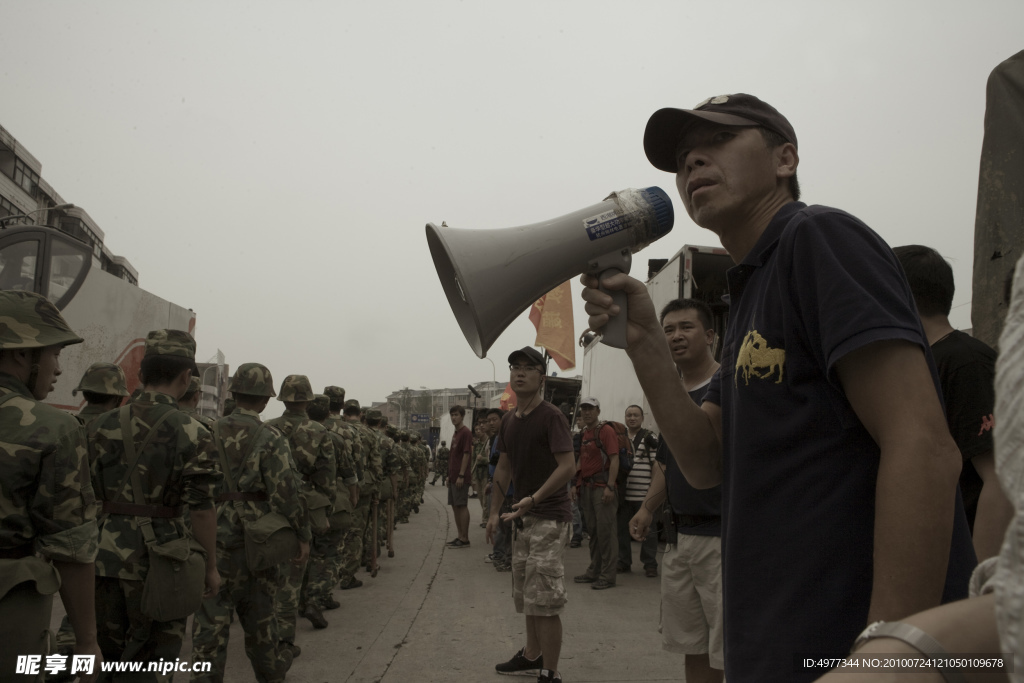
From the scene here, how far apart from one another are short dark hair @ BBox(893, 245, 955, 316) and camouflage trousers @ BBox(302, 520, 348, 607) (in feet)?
18.0

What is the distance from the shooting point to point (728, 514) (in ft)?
4.52

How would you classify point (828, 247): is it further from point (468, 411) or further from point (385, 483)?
point (468, 411)

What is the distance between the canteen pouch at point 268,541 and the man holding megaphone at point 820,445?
3662 millimetres

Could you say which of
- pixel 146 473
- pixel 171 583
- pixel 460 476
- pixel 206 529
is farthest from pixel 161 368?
pixel 460 476

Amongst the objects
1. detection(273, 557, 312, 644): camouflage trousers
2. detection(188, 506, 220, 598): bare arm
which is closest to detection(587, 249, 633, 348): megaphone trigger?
detection(188, 506, 220, 598): bare arm

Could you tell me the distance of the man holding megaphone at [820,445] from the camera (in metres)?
1.04

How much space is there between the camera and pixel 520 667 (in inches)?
181

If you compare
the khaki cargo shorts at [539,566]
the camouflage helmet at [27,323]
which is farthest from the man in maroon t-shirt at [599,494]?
the camouflage helmet at [27,323]

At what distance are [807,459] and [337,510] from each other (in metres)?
6.37

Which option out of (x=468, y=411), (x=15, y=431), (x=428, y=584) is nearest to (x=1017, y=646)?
(x=15, y=431)

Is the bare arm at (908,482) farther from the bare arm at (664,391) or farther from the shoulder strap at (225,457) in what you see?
the shoulder strap at (225,457)

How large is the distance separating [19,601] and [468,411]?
1860cm

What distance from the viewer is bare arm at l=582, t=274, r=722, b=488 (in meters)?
1.64

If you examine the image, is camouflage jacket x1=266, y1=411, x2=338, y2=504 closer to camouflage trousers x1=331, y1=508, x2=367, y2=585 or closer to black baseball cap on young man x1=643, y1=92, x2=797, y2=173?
camouflage trousers x1=331, y1=508, x2=367, y2=585
